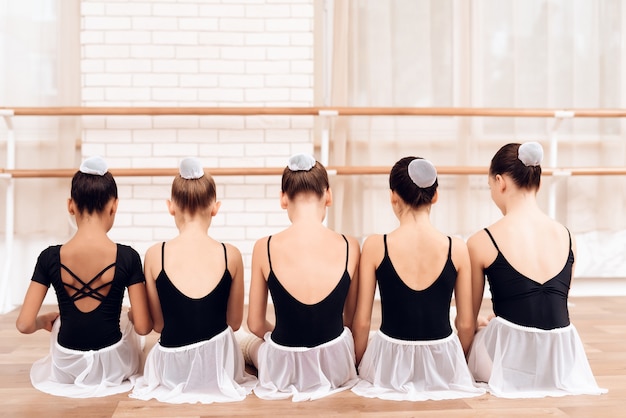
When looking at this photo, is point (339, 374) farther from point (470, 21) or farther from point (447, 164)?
point (470, 21)

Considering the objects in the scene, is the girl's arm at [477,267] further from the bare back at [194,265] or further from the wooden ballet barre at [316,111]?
the wooden ballet barre at [316,111]

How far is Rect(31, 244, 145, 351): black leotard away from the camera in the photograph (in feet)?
5.25

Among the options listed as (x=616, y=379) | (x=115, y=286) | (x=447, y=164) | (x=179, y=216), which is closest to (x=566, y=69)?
(x=447, y=164)

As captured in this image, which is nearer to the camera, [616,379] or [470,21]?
[616,379]

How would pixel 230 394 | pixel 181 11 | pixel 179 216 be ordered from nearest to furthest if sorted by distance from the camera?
pixel 230 394, pixel 179 216, pixel 181 11

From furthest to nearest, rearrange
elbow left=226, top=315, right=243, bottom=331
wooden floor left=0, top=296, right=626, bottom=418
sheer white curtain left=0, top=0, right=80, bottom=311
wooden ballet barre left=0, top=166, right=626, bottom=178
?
sheer white curtain left=0, top=0, right=80, bottom=311 < wooden ballet barre left=0, top=166, right=626, bottom=178 < elbow left=226, top=315, right=243, bottom=331 < wooden floor left=0, top=296, right=626, bottom=418

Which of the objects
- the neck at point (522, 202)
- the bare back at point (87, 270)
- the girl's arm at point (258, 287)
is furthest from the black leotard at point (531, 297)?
the bare back at point (87, 270)

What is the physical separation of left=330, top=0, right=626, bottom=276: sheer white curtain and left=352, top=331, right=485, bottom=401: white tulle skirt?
1.51 meters

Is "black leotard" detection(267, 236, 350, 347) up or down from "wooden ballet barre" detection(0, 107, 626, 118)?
down

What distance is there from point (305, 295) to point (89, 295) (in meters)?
0.54

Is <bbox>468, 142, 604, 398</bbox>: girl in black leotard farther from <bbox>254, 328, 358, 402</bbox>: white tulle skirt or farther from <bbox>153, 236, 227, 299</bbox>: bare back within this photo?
<bbox>153, 236, 227, 299</bbox>: bare back

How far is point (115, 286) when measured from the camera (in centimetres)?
162

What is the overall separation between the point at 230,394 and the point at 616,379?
1057 millimetres

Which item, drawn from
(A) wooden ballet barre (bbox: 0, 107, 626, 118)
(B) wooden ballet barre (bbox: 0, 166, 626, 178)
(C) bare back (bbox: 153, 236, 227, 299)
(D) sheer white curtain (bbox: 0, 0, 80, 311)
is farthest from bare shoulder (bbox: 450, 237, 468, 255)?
(D) sheer white curtain (bbox: 0, 0, 80, 311)
